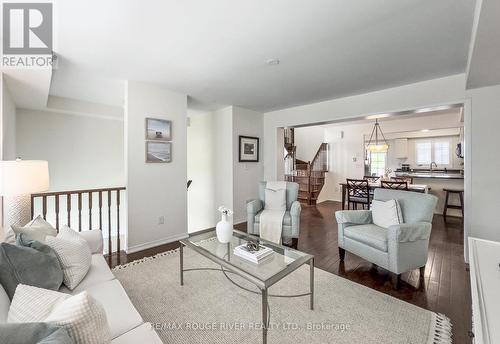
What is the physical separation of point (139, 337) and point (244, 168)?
384cm

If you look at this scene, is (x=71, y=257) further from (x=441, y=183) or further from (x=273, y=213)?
(x=441, y=183)

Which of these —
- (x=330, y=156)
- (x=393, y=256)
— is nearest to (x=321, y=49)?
(x=393, y=256)

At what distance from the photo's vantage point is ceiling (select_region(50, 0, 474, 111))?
171cm

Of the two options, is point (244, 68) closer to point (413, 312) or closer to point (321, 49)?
point (321, 49)

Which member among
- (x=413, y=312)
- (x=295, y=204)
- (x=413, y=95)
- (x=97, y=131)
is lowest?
(x=413, y=312)

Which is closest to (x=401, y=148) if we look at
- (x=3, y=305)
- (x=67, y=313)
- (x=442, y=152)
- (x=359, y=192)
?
(x=442, y=152)

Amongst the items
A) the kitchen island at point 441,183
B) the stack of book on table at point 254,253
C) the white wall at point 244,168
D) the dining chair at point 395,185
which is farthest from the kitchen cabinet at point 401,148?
the stack of book on table at point 254,253

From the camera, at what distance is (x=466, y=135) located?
2.81 m

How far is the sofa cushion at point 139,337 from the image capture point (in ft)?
3.34

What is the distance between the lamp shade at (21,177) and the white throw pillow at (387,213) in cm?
369

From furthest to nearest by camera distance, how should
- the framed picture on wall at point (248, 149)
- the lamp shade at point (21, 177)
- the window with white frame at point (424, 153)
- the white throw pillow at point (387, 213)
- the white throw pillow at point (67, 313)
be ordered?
the window with white frame at point (424, 153), the framed picture on wall at point (248, 149), the white throw pillow at point (387, 213), the lamp shade at point (21, 177), the white throw pillow at point (67, 313)

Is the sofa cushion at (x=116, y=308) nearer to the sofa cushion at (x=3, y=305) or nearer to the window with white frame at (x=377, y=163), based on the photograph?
the sofa cushion at (x=3, y=305)

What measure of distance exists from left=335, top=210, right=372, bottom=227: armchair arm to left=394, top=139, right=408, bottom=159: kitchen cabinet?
5.09m

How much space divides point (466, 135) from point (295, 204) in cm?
229
